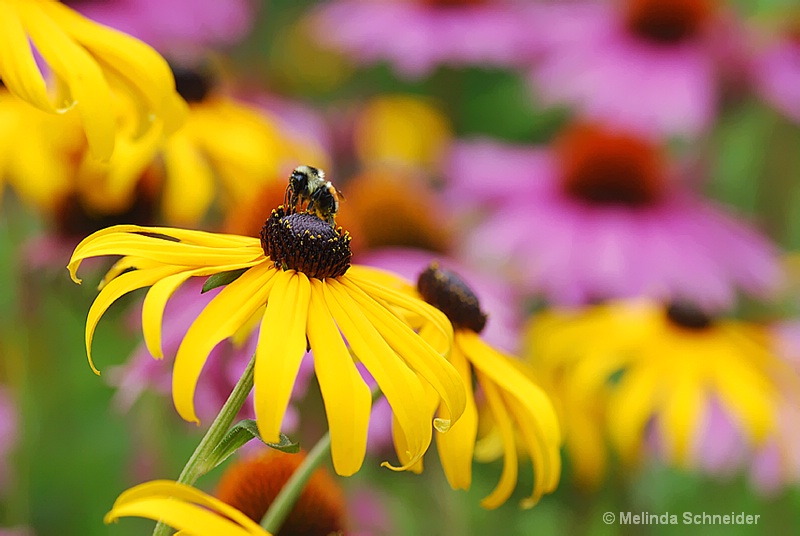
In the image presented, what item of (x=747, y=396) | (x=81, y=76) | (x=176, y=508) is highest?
(x=81, y=76)

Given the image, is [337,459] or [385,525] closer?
[337,459]

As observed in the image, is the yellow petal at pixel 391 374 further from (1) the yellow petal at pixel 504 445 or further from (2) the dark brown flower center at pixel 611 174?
(2) the dark brown flower center at pixel 611 174

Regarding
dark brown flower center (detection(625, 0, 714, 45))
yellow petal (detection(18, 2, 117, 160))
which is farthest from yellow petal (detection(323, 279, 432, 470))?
dark brown flower center (detection(625, 0, 714, 45))

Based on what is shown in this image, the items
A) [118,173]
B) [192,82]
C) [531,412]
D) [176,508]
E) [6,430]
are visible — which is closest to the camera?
[176,508]

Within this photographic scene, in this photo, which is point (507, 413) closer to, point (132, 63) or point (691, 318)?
point (132, 63)

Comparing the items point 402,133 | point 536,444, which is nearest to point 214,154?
Result: point 536,444

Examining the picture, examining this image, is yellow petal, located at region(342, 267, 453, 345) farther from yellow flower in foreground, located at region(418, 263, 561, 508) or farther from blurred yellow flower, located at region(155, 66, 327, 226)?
blurred yellow flower, located at region(155, 66, 327, 226)

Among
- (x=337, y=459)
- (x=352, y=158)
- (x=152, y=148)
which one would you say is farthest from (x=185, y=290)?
(x=352, y=158)

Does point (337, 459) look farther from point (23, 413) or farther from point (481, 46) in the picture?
point (481, 46)
